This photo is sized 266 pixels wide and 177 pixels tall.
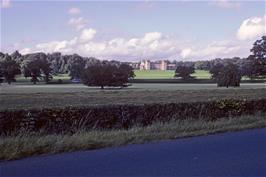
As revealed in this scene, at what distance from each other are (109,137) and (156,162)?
10.2 feet

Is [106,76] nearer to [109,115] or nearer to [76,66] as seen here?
[76,66]

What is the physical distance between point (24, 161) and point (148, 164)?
91.1 inches

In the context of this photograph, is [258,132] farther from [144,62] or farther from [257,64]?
[144,62]

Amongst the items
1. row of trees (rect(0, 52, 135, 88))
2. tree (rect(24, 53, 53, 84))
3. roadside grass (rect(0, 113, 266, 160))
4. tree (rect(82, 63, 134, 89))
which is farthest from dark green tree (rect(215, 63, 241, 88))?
roadside grass (rect(0, 113, 266, 160))

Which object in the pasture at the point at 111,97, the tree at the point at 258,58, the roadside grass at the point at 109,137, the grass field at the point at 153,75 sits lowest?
the grass field at the point at 153,75

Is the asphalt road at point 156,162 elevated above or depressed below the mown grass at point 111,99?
above

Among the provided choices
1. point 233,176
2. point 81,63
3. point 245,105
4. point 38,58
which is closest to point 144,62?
point 81,63

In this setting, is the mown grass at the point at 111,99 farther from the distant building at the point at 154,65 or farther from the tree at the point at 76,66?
the distant building at the point at 154,65

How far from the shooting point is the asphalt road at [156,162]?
7430 millimetres

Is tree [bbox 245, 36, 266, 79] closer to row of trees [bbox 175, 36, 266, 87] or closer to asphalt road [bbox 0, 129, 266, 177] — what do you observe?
row of trees [bbox 175, 36, 266, 87]

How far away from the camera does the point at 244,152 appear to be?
959 cm

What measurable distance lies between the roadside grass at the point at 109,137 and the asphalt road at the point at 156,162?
41 centimetres

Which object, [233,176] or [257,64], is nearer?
[233,176]

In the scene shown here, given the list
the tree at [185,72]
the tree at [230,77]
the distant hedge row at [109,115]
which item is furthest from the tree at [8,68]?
the distant hedge row at [109,115]
